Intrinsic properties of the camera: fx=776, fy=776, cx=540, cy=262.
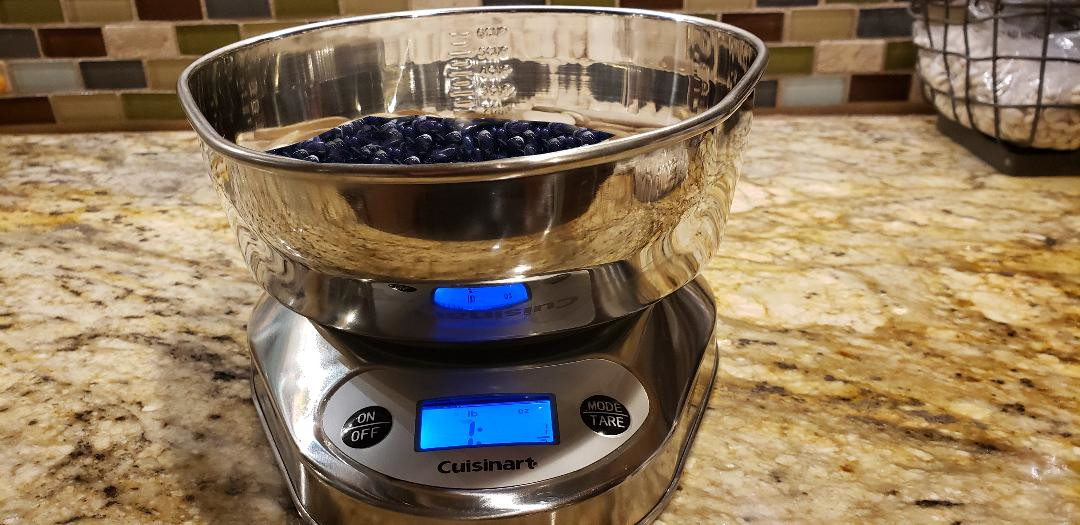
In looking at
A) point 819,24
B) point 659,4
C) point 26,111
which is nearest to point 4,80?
point 26,111

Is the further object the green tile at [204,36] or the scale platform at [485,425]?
the green tile at [204,36]

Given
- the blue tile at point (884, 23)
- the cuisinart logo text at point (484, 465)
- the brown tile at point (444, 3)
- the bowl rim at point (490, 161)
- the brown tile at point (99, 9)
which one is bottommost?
the cuisinart logo text at point (484, 465)

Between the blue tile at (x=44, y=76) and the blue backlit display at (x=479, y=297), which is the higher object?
the blue tile at (x=44, y=76)

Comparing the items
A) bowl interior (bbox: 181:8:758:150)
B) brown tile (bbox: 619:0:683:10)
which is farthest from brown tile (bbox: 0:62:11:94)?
brown tile (bbox: 619:0:683:10)

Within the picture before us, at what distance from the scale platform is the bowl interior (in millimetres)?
188

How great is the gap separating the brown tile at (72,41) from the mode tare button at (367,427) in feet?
3.10

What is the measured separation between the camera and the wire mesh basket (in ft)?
2.70

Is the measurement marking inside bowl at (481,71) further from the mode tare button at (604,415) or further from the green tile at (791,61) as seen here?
the green tile at (791,61)

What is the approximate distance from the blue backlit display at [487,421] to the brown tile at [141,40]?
2.99ft

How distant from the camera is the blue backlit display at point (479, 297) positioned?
1.33 ft

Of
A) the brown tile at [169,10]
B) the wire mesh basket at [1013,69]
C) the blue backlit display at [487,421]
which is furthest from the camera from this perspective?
the brown tile at [169,10]

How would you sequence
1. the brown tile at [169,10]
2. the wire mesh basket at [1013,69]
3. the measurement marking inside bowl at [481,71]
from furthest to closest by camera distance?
the brown tile at [169,10] → the wire mesh basket at [1013,69] → the measurement marking inside bowl at [481,71]

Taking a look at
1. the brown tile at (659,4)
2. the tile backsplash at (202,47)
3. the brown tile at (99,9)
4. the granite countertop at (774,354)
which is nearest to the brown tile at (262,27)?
the tile backsplash at (202,47)

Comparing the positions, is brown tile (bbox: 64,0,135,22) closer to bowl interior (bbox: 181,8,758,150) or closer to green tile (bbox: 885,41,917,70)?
bowl interior (bbox: 181,8,758,150)
